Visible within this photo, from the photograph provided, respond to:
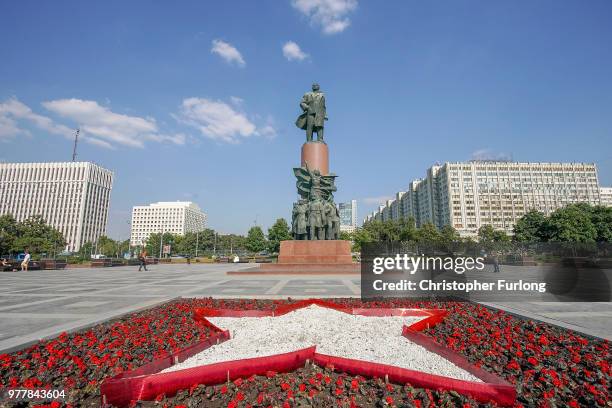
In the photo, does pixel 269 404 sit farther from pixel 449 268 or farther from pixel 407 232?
pixel 407 232

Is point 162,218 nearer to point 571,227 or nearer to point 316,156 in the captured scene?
point 316,156

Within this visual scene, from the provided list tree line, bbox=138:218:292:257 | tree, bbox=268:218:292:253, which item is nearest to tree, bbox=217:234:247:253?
tree line, bbox=138:218:292:257

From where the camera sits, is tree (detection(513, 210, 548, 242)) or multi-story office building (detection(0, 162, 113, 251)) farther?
multi-story office building (detection(0, 162, 113, 251))

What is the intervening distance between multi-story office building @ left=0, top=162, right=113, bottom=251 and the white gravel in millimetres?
133373

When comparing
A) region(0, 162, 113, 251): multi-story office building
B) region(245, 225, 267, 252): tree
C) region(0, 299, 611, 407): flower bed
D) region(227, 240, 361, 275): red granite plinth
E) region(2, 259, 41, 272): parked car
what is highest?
region(0, 162, 113, 251): multi-story office building

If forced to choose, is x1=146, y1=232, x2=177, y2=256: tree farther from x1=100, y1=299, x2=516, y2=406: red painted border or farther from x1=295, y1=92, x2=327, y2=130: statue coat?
x1=100, y1=299, x2=516, y2=406: red painted border

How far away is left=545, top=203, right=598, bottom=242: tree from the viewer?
4794 cm

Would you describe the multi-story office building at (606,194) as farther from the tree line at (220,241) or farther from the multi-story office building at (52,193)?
the multi-story office building at (52,193)

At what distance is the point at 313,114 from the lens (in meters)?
23.3

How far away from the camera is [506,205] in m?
117

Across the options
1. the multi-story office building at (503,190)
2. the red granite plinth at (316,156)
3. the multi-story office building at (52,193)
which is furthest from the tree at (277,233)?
the multi-story office building at (52,193)

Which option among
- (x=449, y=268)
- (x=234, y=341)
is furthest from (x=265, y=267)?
(x=234, y=341)

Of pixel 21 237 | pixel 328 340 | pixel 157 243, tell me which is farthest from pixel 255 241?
pixel 328 340

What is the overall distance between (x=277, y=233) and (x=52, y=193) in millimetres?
94639
